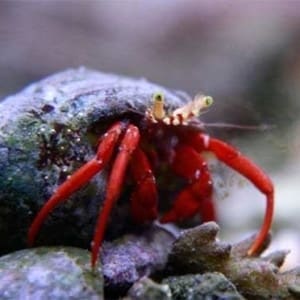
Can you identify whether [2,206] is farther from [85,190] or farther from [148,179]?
[148,179]

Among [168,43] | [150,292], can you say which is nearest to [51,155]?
[150,292]

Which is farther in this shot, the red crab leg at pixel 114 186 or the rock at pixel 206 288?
the red crab leg at pixel 114 186

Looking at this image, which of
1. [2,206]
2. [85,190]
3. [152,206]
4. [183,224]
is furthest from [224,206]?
[2,206]

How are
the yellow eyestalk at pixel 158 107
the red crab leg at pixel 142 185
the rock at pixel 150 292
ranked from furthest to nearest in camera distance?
the red crab leg at pixel 142 185
the yellow eyestalk at pixel 158 107
the rock at pixel 150 292

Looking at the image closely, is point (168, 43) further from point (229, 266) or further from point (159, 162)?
point (229, 266)

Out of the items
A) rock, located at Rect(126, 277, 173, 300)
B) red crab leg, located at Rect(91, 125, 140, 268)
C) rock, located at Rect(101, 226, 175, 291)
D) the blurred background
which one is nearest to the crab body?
red crab leg, located at Rect(91, 125, 140, 268)

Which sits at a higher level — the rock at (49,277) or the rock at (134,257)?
the rock at (134,257)

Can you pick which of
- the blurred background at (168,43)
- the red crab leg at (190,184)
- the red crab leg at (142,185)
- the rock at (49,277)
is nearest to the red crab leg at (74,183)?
the rock at (49,277)

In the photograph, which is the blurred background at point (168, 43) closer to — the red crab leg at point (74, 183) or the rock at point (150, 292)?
the red crab leg at point (74, 183)

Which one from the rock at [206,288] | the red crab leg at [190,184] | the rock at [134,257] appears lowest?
the rock at [206,288]
